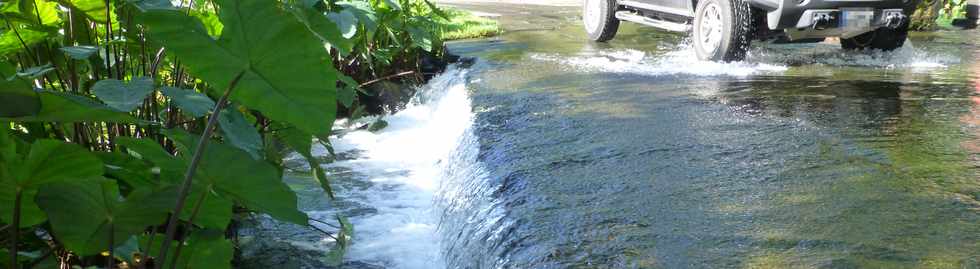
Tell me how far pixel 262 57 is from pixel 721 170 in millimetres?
2732

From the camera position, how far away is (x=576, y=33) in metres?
10.6

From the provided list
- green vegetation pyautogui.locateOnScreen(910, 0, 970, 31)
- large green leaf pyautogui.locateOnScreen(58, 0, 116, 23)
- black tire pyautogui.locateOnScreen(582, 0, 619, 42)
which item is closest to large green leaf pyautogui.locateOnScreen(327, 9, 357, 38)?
large green leaf pyautogui.locateOnScreen(58, 0, 116, 23)

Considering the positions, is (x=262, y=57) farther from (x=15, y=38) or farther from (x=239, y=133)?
(x=15, y=38)

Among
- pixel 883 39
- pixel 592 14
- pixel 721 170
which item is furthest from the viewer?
pixel 592 14

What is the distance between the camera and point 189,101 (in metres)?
1.67

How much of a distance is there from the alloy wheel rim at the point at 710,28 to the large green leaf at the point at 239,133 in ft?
19.3

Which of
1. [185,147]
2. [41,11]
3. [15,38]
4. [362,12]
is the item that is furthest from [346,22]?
[185,147]

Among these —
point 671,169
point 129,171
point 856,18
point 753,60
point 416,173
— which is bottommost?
point 416,173

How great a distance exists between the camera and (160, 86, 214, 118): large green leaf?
1.63 m

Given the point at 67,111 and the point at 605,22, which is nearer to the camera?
the point at 67,111

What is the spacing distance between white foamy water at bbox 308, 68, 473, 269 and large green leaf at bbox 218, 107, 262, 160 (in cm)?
135

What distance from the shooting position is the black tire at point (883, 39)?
7.89 meters

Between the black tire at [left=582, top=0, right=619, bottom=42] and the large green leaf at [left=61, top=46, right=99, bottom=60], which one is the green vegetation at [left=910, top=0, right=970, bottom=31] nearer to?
the black tire at [left=582, top=0, right=619, bottom=42]

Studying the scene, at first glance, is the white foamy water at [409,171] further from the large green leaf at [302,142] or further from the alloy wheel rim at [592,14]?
the alloy wheel rim at [592,14]
